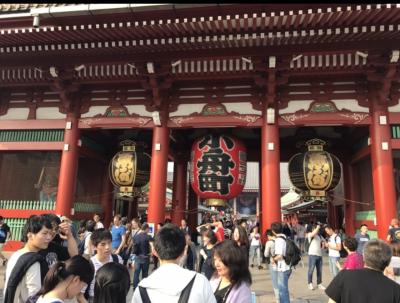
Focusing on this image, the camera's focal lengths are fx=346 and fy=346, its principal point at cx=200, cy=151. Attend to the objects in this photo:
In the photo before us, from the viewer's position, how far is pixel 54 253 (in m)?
3.06

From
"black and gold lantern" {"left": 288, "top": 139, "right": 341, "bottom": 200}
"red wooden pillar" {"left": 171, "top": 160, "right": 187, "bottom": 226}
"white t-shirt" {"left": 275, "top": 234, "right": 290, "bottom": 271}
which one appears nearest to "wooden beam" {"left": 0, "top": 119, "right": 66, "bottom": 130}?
"red wooden pillar" {"left": 171, "top": 160, "right": 187, "bottom": 226}

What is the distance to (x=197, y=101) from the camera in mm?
9891

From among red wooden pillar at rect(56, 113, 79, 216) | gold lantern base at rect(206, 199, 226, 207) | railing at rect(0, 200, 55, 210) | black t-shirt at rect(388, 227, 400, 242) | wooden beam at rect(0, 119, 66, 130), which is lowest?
black t-shirt at rect(388, 227, 400, 242)

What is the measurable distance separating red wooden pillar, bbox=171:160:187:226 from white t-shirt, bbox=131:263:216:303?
12.0m

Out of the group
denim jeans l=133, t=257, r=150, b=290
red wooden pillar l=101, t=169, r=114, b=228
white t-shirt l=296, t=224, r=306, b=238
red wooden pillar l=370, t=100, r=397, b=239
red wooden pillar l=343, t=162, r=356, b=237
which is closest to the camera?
denim jeans l=133, t=257, r=150, b=290

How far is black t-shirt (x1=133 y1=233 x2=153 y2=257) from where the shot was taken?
725 centimetres

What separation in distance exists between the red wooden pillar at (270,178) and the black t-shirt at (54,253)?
20.6 ft

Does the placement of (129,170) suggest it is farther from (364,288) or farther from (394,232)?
(364,288)

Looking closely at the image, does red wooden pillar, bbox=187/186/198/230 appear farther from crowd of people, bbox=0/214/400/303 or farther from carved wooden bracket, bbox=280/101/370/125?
crowd of people, bbox=0/214/400/303

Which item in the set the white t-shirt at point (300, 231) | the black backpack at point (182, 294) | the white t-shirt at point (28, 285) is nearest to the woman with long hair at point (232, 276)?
the black backpack at point (182, 294)

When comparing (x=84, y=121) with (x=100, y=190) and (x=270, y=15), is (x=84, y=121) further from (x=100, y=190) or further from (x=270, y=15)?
→ (x=270, y=15)

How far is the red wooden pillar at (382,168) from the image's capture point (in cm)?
817

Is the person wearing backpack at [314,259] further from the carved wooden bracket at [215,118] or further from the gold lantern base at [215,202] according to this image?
the carved wooden bracket at [215,118]


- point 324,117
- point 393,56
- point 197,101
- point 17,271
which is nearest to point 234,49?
point 197,101
